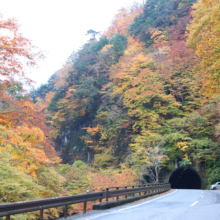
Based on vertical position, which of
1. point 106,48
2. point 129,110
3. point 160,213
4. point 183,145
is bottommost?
point 160,213

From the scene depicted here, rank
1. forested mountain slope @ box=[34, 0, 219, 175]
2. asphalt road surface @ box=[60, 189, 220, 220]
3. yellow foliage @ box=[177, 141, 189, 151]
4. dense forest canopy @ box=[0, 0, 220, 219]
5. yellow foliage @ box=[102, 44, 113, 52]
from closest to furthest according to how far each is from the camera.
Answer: asphalt road surface @ box=[60, 189, 220, 220]
dense forest canopy @ box=[0, 0, 220, 219]
yellow foliage @ box=[177, 141, 189, 151]
forested mountain slope @ box=[34, 0, 219, 175]
yellow foliage @ box=[102, 44, 113, 52]

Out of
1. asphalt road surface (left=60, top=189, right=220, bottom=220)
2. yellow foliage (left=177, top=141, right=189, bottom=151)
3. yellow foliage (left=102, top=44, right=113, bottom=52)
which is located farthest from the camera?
yellow foliage (left=102, top=44, right=113, bottom=52)

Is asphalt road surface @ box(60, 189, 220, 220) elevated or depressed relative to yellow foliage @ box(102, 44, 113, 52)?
depressed

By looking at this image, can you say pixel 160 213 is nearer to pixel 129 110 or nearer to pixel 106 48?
pixel 129 110

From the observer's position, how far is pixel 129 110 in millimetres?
27703

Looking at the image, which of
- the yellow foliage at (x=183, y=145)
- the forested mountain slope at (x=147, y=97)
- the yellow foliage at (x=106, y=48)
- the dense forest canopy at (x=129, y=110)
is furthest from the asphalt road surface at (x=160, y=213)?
the yellow foliage at (x=106, y=48)

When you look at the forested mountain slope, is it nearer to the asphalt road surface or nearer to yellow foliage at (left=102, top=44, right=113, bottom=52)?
yellow foliage at (left=102, top=44, right=113, bottom=52)

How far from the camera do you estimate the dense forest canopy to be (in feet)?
35.2

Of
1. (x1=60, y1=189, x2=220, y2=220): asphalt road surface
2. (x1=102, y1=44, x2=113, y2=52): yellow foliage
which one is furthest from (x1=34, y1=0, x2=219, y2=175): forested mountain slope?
(x1=60, y1=189, x2=220, y2=220): asphalt road surface

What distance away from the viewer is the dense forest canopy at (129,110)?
1073 cm

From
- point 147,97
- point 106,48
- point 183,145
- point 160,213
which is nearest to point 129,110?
point 147,97

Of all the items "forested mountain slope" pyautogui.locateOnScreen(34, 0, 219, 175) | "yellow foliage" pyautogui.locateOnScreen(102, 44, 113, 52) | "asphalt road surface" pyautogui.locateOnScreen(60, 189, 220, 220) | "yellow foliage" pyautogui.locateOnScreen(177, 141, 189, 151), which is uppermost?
"yellow foliage" pyautogui.locateOnScreen(102, 44, 113, 52)

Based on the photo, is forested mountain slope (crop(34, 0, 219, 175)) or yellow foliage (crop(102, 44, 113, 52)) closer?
forested mountain slope (crop(34, 0, 219, 175))

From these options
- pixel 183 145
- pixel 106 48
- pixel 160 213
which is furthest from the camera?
pixel 106 48
